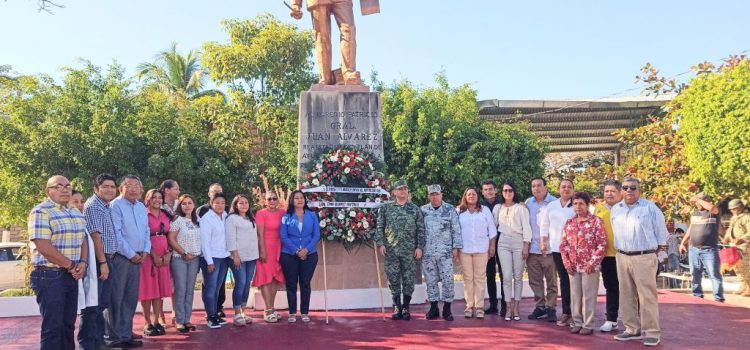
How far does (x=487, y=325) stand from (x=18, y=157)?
12098 millimetres

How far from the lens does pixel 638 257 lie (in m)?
5.23

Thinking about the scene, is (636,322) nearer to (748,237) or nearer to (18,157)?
(748,237)

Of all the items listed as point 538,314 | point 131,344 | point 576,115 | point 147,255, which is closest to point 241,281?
point 147,255

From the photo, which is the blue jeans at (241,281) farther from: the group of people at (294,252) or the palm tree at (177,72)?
the palm tree at (177,72)

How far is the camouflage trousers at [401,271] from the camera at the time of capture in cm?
648

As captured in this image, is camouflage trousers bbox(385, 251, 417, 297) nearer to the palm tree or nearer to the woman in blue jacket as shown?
the woman in blue jacket

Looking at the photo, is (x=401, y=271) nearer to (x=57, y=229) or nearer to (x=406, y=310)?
(x=406, y=310)

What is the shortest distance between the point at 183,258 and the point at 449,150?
36.7 feet

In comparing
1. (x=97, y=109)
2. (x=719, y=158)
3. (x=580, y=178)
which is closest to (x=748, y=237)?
(x=719, y=158)

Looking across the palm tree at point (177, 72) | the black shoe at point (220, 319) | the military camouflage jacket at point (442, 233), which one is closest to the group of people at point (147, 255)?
the black shoe at point (220, 319)

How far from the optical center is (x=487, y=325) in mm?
6156

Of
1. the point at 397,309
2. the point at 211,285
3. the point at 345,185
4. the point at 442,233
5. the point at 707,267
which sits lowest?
the point at 397,309

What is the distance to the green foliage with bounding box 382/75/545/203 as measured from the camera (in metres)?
16.2

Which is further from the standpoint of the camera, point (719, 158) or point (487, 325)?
point (719, 158)
